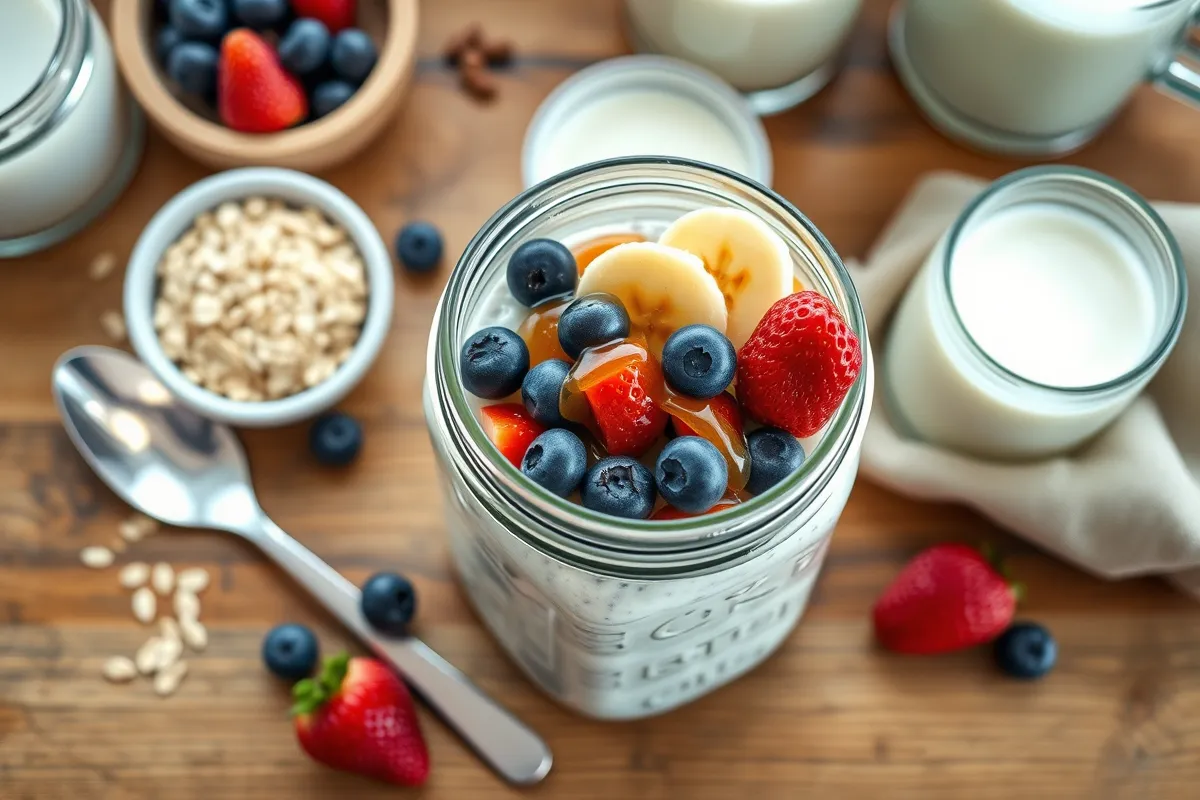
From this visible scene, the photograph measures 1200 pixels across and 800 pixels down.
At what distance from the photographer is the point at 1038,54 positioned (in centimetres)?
114

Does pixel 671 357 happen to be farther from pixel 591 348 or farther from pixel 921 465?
pixel 921 465

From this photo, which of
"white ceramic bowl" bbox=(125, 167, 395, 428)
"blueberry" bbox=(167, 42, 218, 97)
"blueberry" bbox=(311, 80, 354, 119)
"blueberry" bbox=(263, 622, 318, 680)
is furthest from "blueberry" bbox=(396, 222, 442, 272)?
"blueberry" bbox=(263, 622, 318, 680)

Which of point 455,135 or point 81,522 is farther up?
point 455,135

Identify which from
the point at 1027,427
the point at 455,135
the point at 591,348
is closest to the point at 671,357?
the point at 591,348

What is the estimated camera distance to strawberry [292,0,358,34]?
4.04 ft

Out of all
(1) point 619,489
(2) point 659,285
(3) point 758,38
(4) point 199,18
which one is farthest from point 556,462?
(4) point 199,18

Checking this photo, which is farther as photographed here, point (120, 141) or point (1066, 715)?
point (120, 141)

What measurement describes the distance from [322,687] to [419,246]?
1.47 feet

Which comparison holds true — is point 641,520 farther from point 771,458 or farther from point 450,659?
point 450,659

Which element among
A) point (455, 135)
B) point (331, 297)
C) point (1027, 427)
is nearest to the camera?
point (1027, 427)

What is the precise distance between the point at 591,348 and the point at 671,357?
5 cm

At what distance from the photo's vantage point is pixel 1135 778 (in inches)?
43.0

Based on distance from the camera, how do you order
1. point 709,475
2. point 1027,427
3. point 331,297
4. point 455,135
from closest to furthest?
1. point 709,475
2. point 1027,427
3. point 331,297
4. point 455,135

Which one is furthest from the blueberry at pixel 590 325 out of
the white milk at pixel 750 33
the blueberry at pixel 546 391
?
the white milk at pixel 750 33
